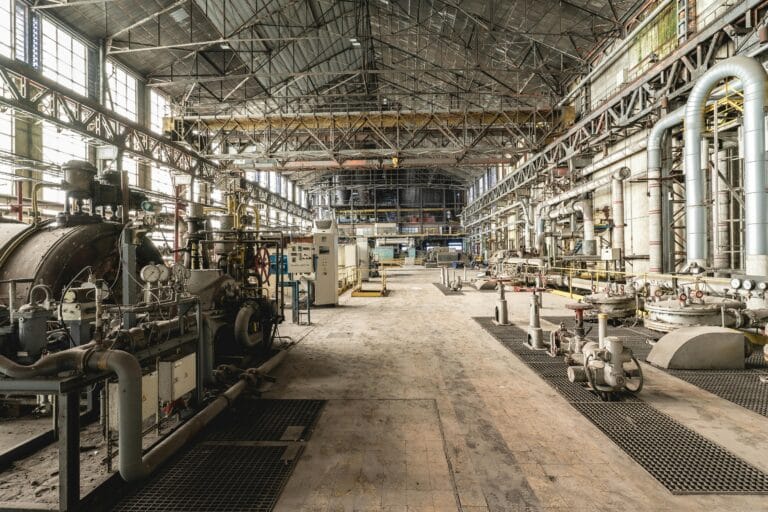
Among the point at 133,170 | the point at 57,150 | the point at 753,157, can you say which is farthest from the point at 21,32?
the point at 753,157

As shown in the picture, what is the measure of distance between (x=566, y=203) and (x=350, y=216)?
3333cm

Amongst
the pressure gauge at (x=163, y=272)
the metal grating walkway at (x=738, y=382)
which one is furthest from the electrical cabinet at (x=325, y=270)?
the metal grating walkway at (x=738, y=382)

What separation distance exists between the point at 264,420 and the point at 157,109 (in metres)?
18.9

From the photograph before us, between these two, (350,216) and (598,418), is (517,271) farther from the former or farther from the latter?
(350,216)

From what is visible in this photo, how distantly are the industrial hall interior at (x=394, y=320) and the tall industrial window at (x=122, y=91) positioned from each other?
0.51 feet

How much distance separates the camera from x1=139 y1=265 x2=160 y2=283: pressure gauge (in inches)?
145

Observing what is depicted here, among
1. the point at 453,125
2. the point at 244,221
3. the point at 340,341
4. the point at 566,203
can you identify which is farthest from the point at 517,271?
the point at 244,221

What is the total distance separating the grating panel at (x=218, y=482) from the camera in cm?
272

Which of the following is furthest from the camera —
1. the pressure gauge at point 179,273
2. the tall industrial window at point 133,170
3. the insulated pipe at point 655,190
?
the tall industrial window at point 133,170

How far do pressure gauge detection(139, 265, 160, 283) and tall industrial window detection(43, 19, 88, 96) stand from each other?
12.4m

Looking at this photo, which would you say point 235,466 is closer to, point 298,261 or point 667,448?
point 667,448

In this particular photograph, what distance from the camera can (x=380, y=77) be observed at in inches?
1035

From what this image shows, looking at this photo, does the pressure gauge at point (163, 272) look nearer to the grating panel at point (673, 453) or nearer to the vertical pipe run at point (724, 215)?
the grating panel at point (673, 453)

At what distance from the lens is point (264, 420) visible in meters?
4.07
